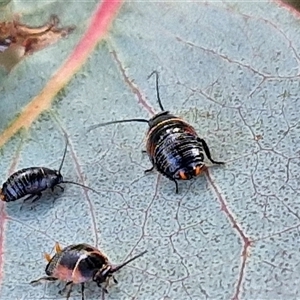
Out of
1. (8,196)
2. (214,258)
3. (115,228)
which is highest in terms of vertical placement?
(214,258)

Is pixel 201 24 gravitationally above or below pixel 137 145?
above

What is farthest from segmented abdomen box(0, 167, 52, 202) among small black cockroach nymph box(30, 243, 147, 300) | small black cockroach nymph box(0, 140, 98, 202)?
small black cockroach nymph box(30, 243, 147, 300)

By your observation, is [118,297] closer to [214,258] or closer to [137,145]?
[214,258]

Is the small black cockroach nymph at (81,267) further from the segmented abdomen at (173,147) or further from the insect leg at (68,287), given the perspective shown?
the segmented abdomen at (173,147)

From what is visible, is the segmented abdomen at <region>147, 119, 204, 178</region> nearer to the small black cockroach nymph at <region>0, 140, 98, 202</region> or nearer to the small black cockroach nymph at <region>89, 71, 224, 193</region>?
the small black cockroach nymph at <region>89, 71, 224, 193</region>

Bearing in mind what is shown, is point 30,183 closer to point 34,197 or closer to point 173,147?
point 34,197

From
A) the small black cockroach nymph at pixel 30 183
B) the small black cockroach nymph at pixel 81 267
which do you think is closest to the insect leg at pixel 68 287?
the small black cockroach nymph at pixel 81 267

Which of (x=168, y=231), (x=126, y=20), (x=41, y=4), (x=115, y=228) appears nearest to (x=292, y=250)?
(x=168, y=231)
